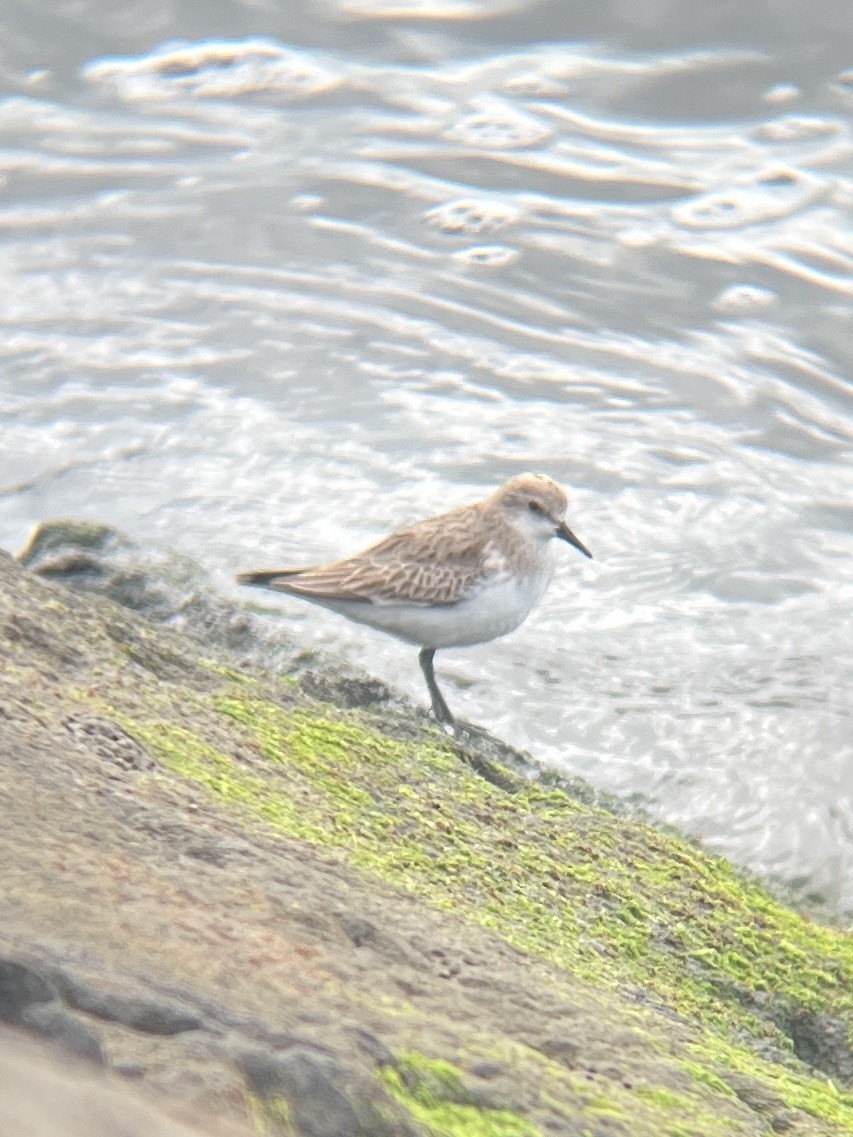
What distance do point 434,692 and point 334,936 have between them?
13.7 feet

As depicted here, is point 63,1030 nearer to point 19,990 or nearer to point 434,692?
point 19,990

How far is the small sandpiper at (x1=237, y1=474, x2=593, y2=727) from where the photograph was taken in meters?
7.48

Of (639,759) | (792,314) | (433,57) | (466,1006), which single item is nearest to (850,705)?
(639,759)

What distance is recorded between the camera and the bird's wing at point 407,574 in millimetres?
7469

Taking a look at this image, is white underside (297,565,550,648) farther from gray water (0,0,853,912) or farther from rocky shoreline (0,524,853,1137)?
rocky shoreline (0,524,853,1137)

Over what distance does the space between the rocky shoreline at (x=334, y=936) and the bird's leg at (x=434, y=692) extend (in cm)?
89

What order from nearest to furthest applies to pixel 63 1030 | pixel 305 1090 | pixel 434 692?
pixel 63 1030 < pixel 305 1090 < pixel 434 692

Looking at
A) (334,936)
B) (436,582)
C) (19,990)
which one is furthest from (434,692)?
(19,990)

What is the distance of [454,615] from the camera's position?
24.6 ft

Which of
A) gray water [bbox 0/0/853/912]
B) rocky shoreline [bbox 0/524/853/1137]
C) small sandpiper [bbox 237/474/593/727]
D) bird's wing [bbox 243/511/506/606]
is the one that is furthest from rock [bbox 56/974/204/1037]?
gray water [bbox 0/0/853/912]

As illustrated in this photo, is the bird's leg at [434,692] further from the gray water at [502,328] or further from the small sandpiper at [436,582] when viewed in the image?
the gray water at [502,328]

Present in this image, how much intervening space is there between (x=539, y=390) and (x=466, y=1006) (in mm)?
8474

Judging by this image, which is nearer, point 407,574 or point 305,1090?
point 305,1090

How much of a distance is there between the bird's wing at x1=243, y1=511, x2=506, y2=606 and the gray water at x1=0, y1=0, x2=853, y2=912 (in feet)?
3.30
